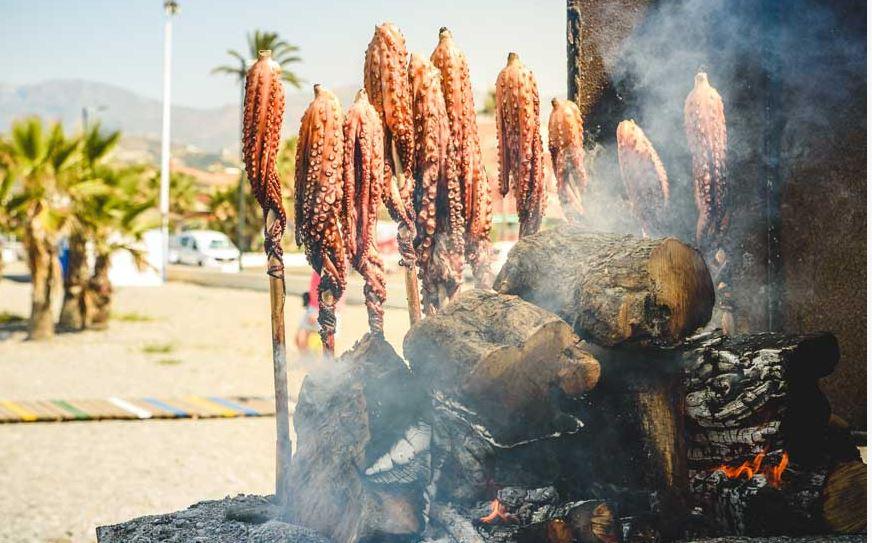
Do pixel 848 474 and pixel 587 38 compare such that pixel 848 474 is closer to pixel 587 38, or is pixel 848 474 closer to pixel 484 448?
pixel 484 448

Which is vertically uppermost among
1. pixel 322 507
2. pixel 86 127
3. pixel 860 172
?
pixel 86 127

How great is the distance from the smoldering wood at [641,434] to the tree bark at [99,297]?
12375 mm

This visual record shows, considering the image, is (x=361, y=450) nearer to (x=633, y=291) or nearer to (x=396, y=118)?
(x=633, y=291)

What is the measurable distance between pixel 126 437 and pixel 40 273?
21.7ft

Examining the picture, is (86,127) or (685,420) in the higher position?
(86,127)

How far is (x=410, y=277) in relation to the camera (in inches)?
142

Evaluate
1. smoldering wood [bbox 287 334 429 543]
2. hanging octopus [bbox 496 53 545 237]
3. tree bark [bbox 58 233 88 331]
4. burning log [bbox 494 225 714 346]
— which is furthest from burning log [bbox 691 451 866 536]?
tree bark [bbox 58 233 88 331]

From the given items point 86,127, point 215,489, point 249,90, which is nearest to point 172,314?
point 86,127

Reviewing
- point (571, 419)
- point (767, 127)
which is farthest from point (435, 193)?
point (767, 127)

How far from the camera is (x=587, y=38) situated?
505 centimetres

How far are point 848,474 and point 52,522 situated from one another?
423 cm

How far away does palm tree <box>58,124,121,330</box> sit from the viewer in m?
13.1

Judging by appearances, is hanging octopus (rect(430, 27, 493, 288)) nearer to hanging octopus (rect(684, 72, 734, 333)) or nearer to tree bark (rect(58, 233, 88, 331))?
hanging octopus (rect(684, 72, 734, 333))

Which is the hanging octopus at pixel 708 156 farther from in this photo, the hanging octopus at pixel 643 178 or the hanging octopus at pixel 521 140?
the hanging octopus at pixel 521 140
